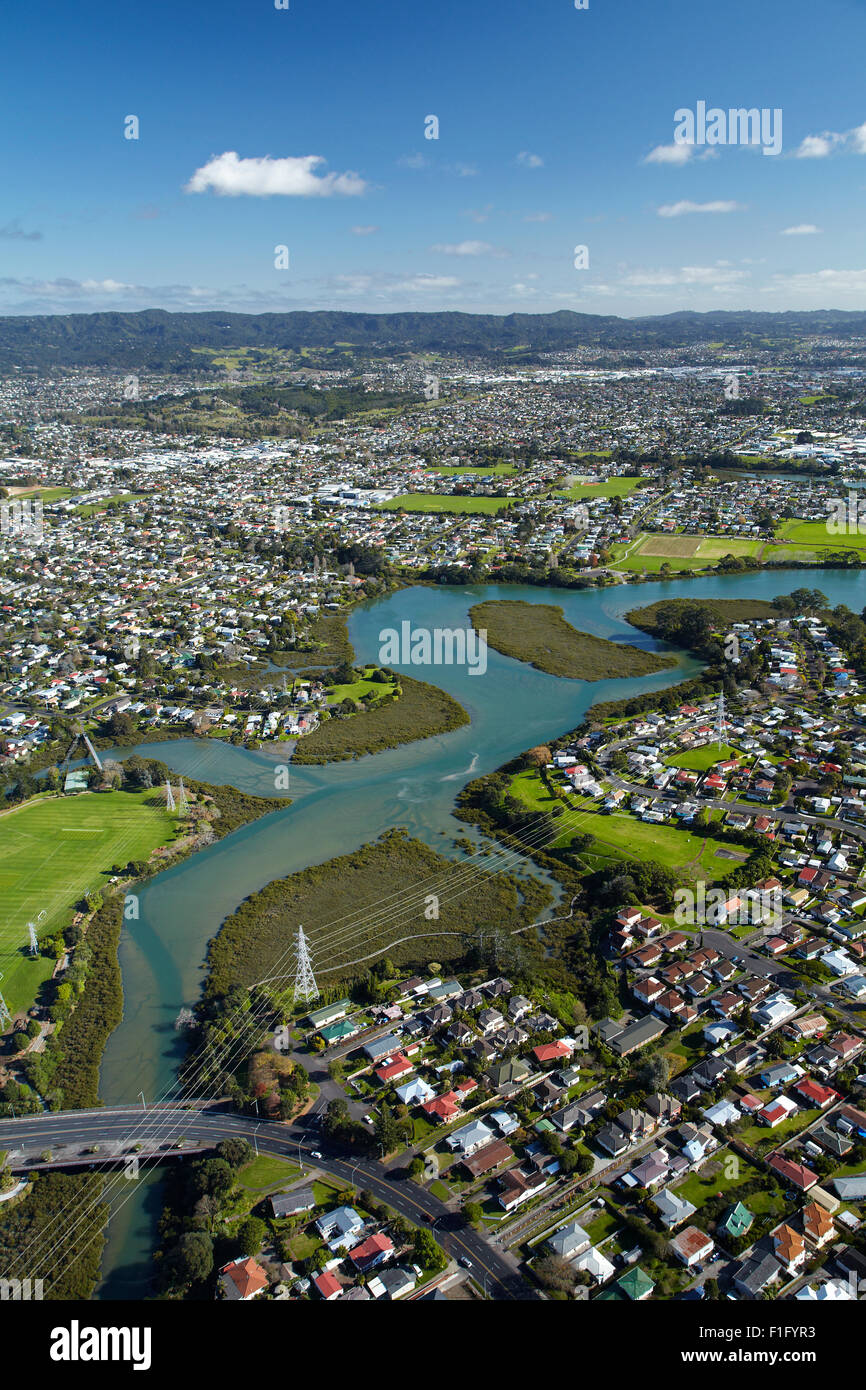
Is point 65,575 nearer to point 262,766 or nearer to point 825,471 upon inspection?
point 262,766

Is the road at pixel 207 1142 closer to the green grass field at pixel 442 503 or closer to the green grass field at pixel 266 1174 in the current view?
the green grass field at pixel 266 1174

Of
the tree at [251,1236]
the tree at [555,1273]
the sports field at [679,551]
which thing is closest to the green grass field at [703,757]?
the tree at [555,1273]

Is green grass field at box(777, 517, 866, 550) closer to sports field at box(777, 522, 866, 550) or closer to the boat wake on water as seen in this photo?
sports field at box(777, 522, 866, 550)

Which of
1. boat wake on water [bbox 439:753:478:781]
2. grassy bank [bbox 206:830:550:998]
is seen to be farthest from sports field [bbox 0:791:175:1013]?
boat wake on water [bbox 439:753:478:781]

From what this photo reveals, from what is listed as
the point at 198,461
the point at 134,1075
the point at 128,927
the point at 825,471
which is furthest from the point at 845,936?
the point at 198,461

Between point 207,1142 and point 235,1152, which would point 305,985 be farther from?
point 235,1152

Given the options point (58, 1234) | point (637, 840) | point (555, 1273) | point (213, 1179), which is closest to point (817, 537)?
point (637, 840)
